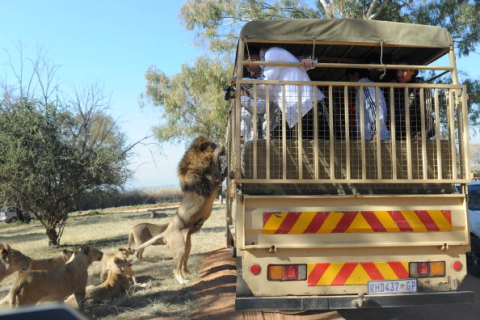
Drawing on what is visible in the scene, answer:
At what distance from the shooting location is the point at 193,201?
6309 mm

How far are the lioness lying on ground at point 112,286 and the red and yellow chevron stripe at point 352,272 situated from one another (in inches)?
123

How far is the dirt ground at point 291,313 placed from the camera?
475cm

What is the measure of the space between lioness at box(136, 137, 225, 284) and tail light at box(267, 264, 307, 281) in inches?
91.5

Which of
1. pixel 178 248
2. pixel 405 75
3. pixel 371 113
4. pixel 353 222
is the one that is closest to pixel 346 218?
pixel 353 222

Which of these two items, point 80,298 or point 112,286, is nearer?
point 80,298

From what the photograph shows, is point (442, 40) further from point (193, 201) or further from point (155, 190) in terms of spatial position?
point (155, 190)

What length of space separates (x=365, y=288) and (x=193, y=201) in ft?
10.1

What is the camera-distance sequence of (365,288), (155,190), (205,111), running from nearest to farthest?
(365,288)
(205,111)
(155,190)

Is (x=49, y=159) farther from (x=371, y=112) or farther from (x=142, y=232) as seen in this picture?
(x=371, y=112)

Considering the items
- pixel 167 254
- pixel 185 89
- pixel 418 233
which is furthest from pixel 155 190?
pixel 418 233

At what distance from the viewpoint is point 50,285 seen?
5.18 m

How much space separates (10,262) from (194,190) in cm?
292

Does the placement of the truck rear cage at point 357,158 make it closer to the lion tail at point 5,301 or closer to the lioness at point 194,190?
the lioness at point 194,190

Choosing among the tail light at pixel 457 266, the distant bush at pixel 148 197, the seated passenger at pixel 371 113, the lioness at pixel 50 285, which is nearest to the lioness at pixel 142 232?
the lioness at pixel 50 285
